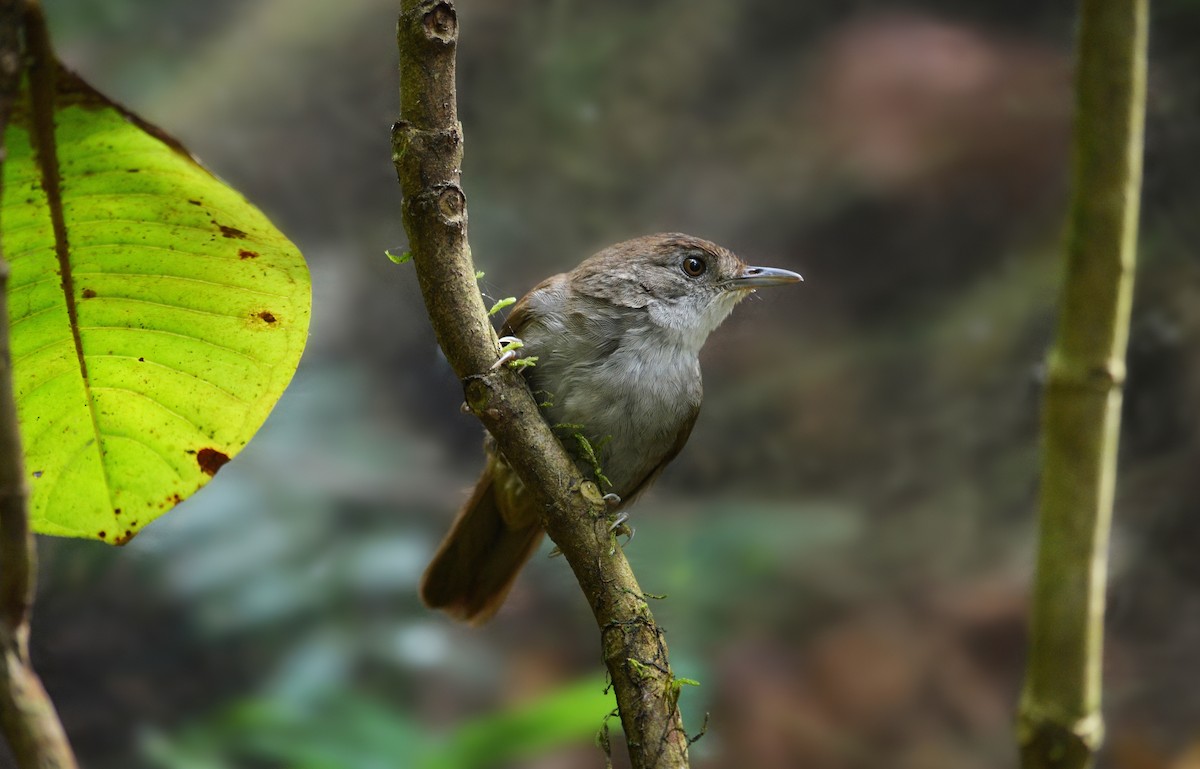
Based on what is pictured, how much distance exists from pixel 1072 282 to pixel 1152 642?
2.55 meters

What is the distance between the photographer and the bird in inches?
88.4

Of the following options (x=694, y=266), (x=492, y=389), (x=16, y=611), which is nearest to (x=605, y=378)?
(x=694, y=266)

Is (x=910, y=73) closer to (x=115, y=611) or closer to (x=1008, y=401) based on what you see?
(x=1008, y=401)

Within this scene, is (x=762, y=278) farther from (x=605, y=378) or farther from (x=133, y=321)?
(x=133, y=321)

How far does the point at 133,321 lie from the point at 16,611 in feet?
1.66

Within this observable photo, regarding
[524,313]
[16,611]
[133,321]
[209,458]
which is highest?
[524,313]

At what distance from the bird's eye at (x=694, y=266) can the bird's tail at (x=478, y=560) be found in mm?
680

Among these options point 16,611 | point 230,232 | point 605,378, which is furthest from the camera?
point 605,378

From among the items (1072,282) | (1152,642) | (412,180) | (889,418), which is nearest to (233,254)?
(412,180)

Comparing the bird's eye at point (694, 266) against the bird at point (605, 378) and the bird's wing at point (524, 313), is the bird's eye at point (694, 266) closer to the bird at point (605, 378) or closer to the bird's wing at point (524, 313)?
the bird at point (605, 378)

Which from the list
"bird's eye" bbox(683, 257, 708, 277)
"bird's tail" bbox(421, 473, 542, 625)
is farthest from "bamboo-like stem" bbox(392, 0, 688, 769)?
"bird's eye" bbox(683, 257, 708, 277)

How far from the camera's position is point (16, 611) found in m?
0.81

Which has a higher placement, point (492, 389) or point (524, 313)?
point (524, 313)

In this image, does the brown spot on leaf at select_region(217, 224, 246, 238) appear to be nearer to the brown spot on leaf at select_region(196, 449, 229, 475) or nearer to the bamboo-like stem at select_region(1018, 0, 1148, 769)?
the brown spot on leaf at select_region(196, 449, 229, 475)
